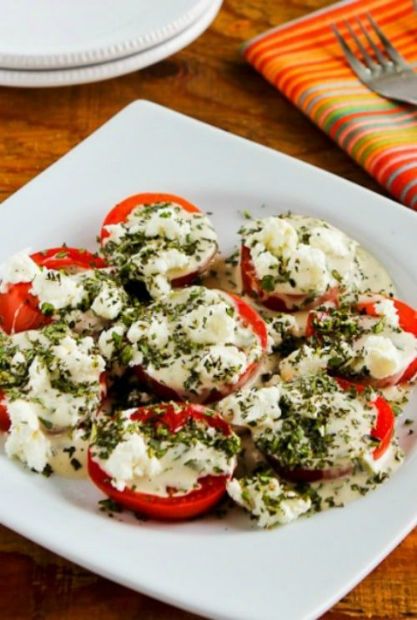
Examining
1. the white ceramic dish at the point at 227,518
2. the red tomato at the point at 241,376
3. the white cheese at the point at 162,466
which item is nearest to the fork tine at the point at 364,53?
the white ceramic dish at the point at 227,518

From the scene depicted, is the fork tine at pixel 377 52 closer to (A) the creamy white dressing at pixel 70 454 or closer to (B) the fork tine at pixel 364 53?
(B) the fork tine at pixel 364 53

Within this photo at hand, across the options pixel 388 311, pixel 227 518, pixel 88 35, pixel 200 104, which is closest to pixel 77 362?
pixel 227 518

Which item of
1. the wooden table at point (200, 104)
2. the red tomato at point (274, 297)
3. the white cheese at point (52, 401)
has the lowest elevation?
the wooden table at point (200, 104)

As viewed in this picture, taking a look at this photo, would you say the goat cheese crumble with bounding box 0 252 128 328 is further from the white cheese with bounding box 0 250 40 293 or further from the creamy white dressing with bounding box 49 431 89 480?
the creamy white dressing with bounding box 49 431 89 480

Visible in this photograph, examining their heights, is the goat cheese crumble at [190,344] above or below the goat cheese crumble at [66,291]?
above

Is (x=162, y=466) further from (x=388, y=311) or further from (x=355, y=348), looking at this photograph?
(x=388, y=311)

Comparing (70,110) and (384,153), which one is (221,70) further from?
(384,153)
